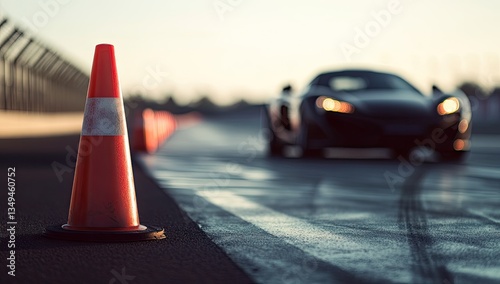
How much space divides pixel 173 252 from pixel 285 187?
4915mm

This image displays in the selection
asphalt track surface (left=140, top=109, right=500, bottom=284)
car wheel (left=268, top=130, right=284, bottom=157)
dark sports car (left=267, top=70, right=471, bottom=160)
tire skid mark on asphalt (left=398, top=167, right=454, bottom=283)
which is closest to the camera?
tire skid mark on asphalt (left=398, top=167, right=454, bottom=283)

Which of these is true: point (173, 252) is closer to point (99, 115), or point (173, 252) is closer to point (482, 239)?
point (99, 115)

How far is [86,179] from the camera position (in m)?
5.81

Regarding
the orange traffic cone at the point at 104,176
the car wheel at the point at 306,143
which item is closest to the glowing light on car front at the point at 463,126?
the car wheel at the point at 306,143

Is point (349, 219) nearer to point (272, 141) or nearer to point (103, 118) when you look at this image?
point (103, 118)

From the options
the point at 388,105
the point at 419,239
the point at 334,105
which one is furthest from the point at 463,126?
the point at 419,239

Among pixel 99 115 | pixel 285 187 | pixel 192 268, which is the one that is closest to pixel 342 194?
pixel 285 187

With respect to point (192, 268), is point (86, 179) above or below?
above

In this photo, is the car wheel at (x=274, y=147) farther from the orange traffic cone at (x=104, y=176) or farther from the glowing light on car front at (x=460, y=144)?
the orange traffic cone at (x=104, y=176)

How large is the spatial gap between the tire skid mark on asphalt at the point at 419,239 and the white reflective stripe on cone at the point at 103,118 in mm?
1931

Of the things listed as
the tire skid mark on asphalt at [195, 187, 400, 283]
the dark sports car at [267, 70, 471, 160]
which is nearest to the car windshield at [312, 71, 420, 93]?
the dark sports car at [267, 70, 471, 160]

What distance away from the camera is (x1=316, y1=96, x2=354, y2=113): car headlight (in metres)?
13.7

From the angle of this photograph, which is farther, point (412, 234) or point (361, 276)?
point (412, 234)

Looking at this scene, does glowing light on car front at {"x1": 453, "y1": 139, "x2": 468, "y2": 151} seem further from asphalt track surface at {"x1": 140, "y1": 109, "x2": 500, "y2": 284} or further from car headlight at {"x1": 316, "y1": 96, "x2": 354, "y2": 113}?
car headlight at {"x1": 316, "y1": 96, "x2": 354, "y2": 113}
